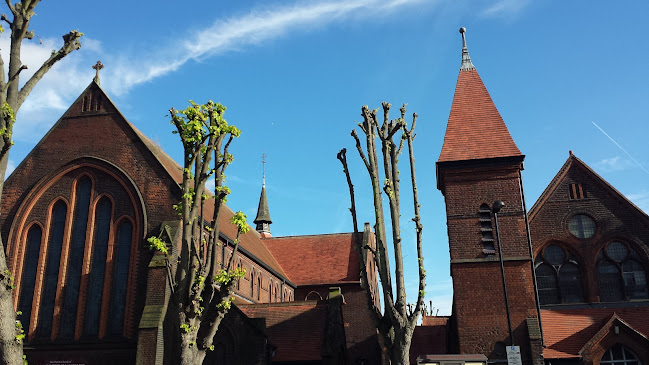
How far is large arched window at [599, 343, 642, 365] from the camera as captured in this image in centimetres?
2345

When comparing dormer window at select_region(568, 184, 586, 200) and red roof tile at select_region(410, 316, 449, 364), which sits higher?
dormer window at select_region(568, 184, 586, 200)

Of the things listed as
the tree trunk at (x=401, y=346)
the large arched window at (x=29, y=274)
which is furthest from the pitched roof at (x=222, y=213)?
the tree trunk at (x=401, y=346)

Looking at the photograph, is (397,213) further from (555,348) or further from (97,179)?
(97,179)

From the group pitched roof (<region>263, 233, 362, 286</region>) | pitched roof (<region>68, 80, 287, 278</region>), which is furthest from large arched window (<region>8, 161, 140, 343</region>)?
pitched roof (<region>263, 233, 362, 286</region>)

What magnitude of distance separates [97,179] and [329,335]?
11.6 m

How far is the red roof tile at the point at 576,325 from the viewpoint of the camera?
24.0 m

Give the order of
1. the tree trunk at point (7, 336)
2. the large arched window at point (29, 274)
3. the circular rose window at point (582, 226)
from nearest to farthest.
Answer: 1. the tree trunk at point (7, 336)
2. the large arched window at point (29, 274)
3. the circular rose window at point (582, 226)

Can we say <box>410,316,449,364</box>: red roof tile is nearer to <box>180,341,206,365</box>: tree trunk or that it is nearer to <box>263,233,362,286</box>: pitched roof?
<box>263,233,362,286</box>: pitched roof

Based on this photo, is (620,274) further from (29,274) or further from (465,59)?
(29,274)

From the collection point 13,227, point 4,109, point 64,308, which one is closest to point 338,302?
point 64,308

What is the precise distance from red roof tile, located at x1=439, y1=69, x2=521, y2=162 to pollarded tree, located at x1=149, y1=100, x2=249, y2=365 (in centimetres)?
1199

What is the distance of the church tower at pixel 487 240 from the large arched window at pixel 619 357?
388 centimetres

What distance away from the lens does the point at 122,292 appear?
22.5 meters

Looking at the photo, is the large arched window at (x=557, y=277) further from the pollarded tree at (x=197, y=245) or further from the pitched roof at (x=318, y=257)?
the pollarded tree at (x=197, y=245)
